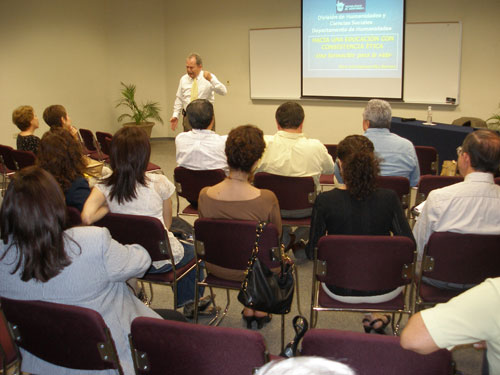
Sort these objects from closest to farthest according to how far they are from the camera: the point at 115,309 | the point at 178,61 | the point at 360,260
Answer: the point at 115,309, the point at 360,260, the point at 178,61

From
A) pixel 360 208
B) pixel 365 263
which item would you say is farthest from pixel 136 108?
pixel 365 263

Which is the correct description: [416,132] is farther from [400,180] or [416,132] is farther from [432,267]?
[432,267]

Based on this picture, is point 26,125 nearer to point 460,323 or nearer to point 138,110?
point 138,110

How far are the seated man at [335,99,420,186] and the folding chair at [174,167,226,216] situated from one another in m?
0.95

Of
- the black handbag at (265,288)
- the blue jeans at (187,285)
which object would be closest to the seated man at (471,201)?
the black handbag at (265,288)

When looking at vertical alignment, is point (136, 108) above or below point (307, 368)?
above

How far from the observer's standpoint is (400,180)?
12.1 feet

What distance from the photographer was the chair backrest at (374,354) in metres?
1.40

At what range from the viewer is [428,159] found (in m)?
4.73

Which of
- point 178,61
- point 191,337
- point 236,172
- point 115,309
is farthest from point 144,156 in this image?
point 178,61

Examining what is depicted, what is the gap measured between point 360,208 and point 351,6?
246 inches

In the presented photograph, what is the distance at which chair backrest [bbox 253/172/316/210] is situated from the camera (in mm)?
3697

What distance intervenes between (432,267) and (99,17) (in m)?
8.83

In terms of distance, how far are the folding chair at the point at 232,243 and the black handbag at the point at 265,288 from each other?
0.40 feet
